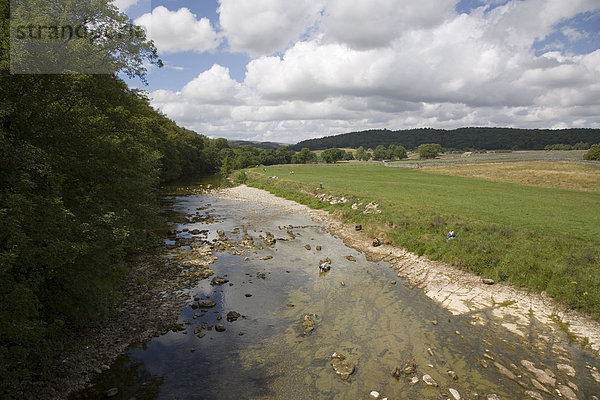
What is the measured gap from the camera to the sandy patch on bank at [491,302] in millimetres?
14375

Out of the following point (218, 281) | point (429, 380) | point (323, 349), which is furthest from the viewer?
point (218, 281)

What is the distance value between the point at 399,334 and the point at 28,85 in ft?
56.5

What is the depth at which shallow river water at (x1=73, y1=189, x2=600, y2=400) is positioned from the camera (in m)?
11.0

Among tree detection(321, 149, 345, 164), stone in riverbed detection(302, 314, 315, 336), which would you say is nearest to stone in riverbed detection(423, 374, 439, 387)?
stone in riverbed detection(302, 314, 315, 336)

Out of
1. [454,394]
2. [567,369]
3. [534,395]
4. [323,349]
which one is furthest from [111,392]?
[567,369]

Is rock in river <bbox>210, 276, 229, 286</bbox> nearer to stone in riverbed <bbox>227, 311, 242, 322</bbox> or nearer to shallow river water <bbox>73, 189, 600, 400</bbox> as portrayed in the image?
shallow river water <bbox>73, 189, 600, 400</bbox>

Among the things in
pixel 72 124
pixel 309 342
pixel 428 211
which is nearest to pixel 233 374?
pixel 309 342

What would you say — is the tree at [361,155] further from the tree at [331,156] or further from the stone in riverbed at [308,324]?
the stone in riverbed at [308,324]

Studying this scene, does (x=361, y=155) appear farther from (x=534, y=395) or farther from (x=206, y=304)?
(x=534, y=395)

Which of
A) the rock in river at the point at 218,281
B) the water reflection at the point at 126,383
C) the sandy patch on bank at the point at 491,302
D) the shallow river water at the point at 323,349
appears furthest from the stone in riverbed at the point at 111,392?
the sandy patch on bank at the point at 491,302

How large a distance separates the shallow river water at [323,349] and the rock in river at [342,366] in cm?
19

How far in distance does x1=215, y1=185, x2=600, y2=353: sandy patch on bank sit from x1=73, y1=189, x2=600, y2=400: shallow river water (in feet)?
2.26

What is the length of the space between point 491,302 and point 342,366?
32.4 ft

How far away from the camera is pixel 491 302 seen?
16984 millimetres
